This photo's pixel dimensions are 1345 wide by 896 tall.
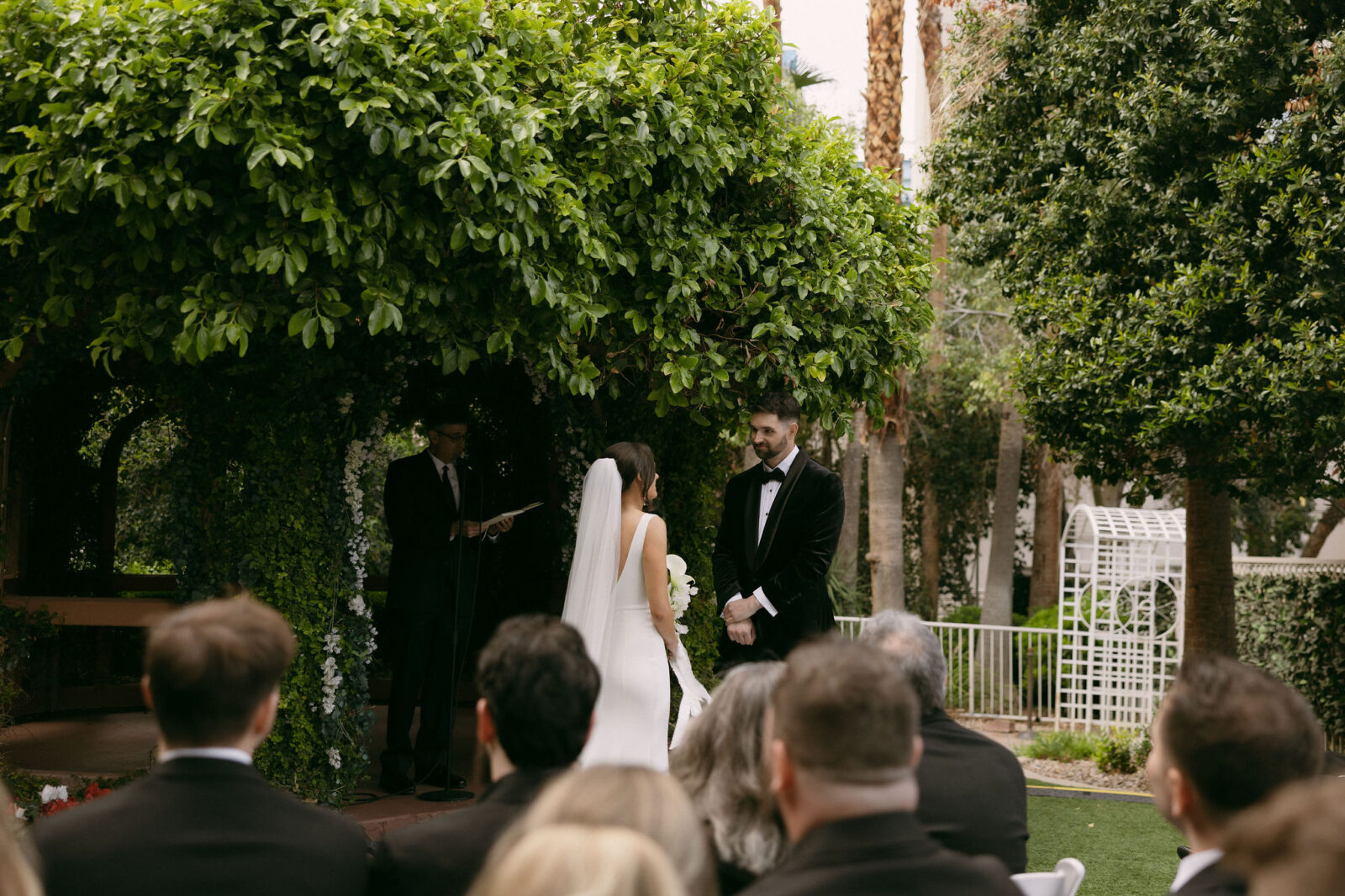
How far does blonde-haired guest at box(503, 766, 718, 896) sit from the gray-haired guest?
839mm

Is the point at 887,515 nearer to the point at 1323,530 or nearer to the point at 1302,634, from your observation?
the point at 1302,634

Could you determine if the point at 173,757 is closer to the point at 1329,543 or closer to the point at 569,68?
the point at 569,68

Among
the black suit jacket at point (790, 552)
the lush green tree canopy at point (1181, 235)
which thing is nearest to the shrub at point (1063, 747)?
the lush green tree canopy at point (1181, 235)

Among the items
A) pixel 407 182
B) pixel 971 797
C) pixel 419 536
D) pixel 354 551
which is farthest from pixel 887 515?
pixel 971 797

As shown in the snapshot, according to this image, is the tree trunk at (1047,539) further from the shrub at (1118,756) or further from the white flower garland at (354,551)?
the white flower garland at (354,551)

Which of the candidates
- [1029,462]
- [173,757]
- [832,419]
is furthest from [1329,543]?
[173,757]

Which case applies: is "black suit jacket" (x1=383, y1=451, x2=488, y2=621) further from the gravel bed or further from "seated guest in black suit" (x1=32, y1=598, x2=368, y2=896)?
the gravel bed

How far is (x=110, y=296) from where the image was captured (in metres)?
5.18

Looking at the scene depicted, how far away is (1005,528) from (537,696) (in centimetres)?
1559

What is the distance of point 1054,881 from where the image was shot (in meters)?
3.13

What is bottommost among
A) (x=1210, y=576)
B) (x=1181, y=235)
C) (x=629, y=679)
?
(x=629, y=679)

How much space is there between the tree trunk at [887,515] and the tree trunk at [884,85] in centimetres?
326

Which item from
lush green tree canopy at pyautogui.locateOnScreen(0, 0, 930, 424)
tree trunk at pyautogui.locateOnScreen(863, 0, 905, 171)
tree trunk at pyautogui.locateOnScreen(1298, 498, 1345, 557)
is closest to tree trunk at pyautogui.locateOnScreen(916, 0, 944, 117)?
tree trunk at pyautogui.locateOnScreen(863, 0, 905, 171)

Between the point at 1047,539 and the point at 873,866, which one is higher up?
the point at 1047,539
